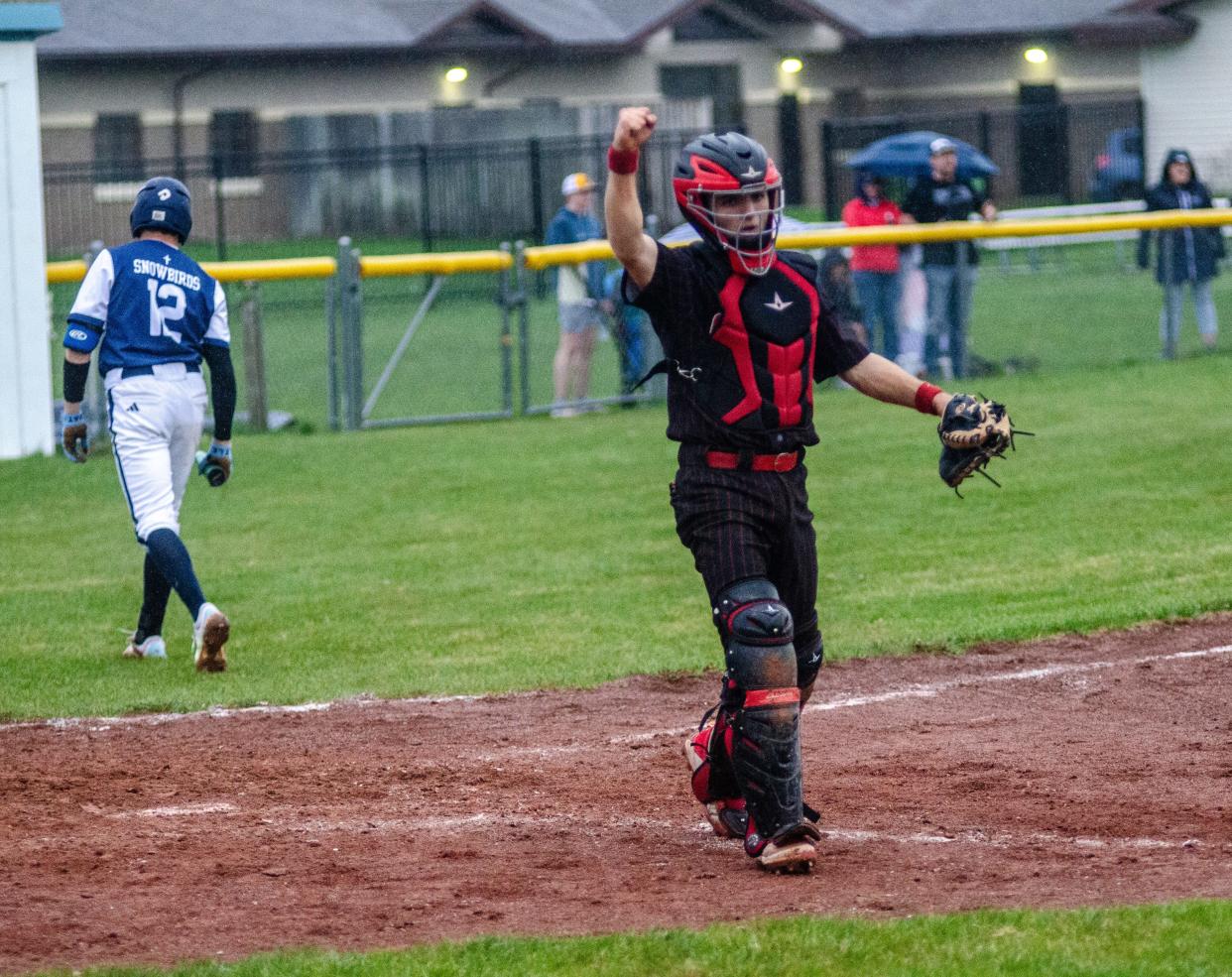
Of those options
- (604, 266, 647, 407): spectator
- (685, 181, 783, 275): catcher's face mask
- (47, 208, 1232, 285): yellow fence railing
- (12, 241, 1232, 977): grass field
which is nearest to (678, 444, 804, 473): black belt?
(685, 181, 783, 275): catcher's face mask

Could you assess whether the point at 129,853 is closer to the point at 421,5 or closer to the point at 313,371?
the point at 313,371

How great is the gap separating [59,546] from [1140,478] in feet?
21.7

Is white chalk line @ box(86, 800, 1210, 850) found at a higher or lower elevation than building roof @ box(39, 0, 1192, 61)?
lower

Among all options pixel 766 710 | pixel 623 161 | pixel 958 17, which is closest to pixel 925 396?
pixel 766 710

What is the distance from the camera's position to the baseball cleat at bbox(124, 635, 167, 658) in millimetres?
8602

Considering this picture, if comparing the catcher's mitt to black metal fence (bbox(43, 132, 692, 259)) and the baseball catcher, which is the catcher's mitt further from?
black metal fence (bbox(43, 132, 692, 259))

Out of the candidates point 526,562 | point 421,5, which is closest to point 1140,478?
point 526,562

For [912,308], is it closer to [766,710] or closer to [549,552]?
[549,552]

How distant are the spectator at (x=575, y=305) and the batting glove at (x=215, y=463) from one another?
703 cm

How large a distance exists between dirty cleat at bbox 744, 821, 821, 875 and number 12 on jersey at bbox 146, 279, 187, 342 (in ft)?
13.7

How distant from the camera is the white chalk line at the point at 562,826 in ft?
17.5

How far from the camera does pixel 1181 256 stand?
1728cm

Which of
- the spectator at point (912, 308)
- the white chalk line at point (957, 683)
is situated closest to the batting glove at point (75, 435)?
the white chalk line at point (957, 683)

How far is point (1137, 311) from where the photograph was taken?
59.3 feet
